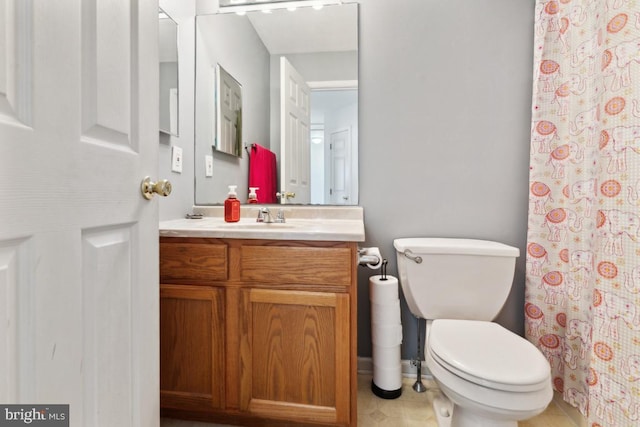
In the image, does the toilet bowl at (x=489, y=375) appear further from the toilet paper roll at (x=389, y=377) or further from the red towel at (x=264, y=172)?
the red towel at (x=264, y=172)

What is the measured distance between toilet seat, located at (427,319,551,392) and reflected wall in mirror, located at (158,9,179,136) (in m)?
1.47

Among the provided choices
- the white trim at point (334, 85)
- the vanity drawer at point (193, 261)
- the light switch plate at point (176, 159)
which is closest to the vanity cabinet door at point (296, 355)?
the vanity drawer at point (193, 261)

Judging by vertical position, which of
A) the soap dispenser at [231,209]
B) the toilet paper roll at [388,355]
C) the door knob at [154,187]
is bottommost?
the toilet paper roll at [388,355]

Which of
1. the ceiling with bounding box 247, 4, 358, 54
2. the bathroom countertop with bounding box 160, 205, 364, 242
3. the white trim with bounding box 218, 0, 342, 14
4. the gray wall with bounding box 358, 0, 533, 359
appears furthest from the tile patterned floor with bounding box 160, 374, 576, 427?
the white trim with bounding box 218, 0, 342, 14

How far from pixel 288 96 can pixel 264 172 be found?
42cm

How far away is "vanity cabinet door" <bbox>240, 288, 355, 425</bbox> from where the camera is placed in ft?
3.61

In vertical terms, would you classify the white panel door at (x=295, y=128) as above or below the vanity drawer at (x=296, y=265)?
above

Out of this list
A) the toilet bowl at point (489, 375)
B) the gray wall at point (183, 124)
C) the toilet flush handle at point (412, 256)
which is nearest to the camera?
the toilet bowl at point (489, 375)

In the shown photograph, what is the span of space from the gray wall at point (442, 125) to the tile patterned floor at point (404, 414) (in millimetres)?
218

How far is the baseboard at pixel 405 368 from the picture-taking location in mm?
1603

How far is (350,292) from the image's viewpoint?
43.1 inches

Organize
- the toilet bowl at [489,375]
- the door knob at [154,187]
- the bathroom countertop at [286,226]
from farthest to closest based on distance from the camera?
the bathroom countertop at [286,226] < the toilet bowl at [489,375] < the door knob at [154,187]

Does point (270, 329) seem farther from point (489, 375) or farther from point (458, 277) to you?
point (458, 277)

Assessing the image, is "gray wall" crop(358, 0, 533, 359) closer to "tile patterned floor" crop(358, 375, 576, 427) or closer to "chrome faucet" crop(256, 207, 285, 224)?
"tile patterned floor" crop(358, 375, 576, 427)
